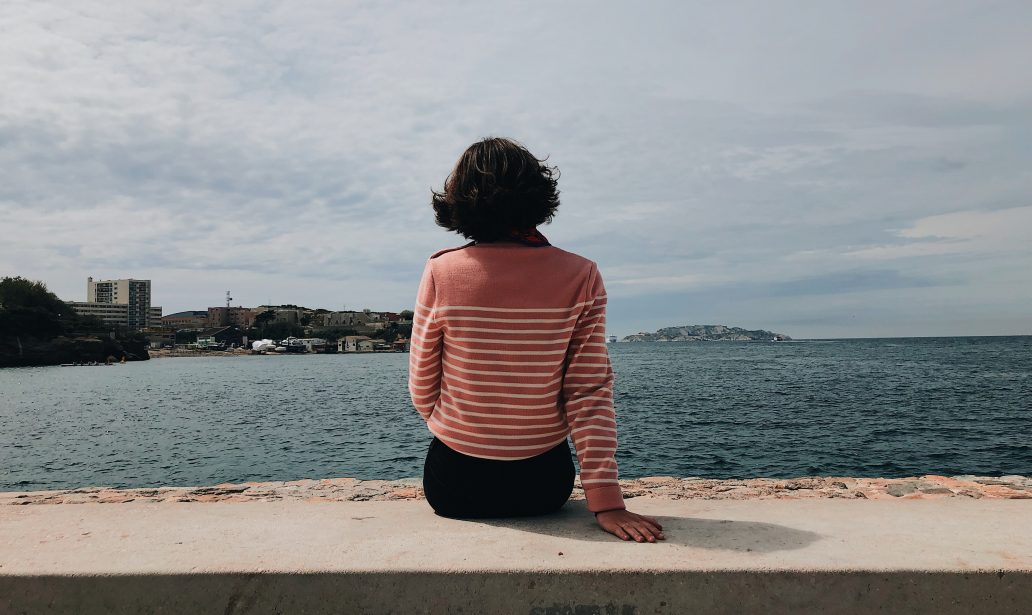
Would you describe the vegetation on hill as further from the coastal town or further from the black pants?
the black pants

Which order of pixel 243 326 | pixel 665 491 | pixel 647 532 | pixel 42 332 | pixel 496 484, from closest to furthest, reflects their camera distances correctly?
pixel 647 532 → pixel 496 484 → pixel 665 491 → pixel 42 332 → pixel 243 326

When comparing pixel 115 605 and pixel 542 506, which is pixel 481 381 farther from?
pixel 115 605

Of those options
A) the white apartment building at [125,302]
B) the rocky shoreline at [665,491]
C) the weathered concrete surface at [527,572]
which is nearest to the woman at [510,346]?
the weathered concrete surface at [527,572]

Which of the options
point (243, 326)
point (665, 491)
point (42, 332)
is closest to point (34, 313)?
point (42, 332)

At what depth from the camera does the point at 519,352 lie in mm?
2297

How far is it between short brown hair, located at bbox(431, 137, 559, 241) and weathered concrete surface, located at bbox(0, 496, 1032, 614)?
3.62ft

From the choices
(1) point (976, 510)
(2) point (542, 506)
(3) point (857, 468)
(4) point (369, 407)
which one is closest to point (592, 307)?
(2) point (542, 506)

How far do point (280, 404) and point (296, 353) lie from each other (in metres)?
104

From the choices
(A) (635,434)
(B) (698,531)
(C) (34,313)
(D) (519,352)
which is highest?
(C) (34,313)

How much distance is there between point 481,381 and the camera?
7.63ft

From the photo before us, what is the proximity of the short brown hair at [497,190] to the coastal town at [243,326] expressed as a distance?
448 ft

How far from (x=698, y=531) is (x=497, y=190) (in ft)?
4.52

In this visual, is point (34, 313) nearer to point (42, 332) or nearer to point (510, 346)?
point (42, 332)

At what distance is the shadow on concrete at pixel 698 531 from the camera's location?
6.48 ft
